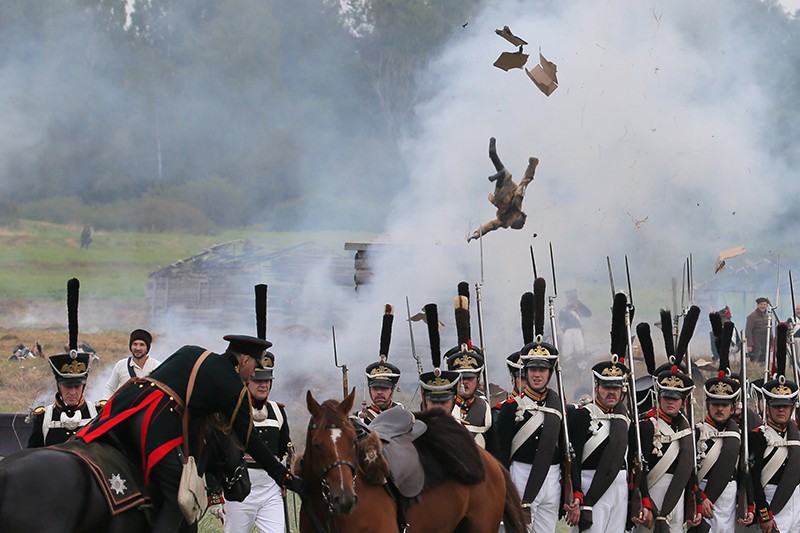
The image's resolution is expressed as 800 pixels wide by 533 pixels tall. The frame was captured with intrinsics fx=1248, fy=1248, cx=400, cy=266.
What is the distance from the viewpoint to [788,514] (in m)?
12.3

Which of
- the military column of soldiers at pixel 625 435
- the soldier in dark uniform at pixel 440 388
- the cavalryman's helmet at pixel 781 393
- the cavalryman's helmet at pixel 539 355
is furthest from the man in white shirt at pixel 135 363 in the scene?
the cavalryman's helmet at pixel 781 393

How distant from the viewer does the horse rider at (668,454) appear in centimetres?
1162

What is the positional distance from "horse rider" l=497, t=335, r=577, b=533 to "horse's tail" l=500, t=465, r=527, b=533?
2.25ft

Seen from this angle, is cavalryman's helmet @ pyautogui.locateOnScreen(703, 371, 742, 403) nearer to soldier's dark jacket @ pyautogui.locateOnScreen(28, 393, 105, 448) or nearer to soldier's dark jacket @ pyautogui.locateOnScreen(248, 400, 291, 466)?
soldier's dark jacket @ pyautogui.locateOnScreen(248, 400, 291, 466)

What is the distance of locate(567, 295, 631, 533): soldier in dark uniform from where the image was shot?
441 inches

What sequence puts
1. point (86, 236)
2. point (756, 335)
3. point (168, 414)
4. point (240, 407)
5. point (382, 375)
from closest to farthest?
1. point (168, 414)
2. point (240, 407)
3. point (382, 375)
4. point (756, 335)
5. point (86, 236)

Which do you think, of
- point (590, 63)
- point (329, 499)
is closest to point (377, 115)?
point (590, 63)

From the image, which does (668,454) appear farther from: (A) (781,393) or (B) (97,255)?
(B) (97,255)

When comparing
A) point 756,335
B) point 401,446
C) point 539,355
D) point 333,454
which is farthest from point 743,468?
point 756,335

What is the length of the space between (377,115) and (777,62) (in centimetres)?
1019

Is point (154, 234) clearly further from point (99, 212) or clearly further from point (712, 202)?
point (712, 202)

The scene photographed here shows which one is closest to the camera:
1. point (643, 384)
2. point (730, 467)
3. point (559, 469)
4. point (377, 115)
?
point (559, 469)

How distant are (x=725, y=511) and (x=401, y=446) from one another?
4.50 metres

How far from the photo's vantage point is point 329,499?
820 centimetres
